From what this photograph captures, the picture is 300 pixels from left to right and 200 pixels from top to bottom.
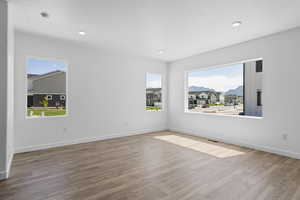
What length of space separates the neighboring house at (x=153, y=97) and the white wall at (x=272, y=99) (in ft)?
6.93

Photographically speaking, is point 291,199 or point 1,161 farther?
point 1,161

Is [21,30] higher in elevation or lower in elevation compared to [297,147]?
higher

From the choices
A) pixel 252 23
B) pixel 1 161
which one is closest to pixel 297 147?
pixel 252 23

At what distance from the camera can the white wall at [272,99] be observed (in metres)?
3.25

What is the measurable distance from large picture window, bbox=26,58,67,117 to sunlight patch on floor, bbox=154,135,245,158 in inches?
116

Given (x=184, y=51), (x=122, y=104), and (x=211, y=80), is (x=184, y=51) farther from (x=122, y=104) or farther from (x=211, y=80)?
(x=122, y=104)

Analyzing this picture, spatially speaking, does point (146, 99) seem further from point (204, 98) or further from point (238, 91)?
point (238, 91)

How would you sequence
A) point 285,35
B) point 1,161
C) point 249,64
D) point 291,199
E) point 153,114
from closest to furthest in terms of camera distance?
1. point 291,199
2. point 1,161
3. point 285,35
4. point 249,64
5. point 153,114

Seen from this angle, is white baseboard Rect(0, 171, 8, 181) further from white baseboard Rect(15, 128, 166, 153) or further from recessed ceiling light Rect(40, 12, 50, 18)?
recessed ceiling light Rect(40, 12, 50, 18)

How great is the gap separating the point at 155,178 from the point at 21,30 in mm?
3954

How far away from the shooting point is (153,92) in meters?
5.96

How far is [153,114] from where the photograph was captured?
231 inches

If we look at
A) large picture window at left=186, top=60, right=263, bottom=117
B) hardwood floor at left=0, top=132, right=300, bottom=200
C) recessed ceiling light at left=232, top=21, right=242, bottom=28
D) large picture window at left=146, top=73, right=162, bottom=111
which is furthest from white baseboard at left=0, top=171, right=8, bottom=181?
large picture window at left=186, top=60, right=263, bottom=117

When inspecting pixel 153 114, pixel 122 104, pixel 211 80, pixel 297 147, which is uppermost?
pixel 211 80
